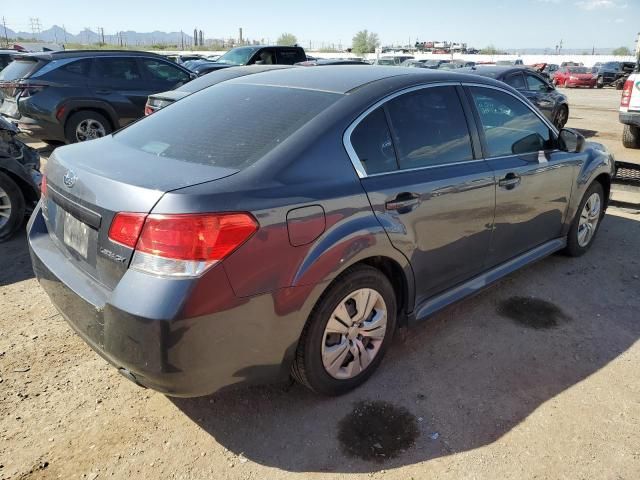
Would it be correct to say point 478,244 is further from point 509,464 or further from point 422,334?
point 509,464

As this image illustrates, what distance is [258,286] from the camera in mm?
2236

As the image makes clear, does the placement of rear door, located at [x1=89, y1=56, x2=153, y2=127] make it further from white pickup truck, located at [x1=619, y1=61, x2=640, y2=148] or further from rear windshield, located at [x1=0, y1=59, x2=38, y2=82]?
white pickup truck, located at [x1=619, y1=61, x2=640, y2=148]

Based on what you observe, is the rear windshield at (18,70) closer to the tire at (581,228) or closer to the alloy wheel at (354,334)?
the alloy wheel at (354,334)

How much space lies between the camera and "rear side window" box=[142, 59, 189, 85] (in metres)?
10.0

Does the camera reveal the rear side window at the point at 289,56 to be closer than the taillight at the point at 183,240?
No

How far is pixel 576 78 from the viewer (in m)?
34.1

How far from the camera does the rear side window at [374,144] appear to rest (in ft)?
8.94

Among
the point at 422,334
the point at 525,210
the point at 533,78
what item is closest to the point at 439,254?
the point at 422,334

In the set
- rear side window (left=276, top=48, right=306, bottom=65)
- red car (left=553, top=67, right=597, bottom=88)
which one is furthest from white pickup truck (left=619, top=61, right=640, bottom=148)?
red car (left=553, top=67, right=597, bottom=88)

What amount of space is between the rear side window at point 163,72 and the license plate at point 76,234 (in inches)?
325

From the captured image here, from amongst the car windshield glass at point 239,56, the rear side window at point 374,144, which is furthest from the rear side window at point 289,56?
the rear side window at point 374,144

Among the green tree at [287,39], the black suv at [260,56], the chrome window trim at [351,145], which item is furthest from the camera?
the green tree at [287,39]

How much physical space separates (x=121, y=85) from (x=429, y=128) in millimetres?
7971

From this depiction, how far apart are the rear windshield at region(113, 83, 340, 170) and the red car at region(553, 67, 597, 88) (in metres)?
36.1
